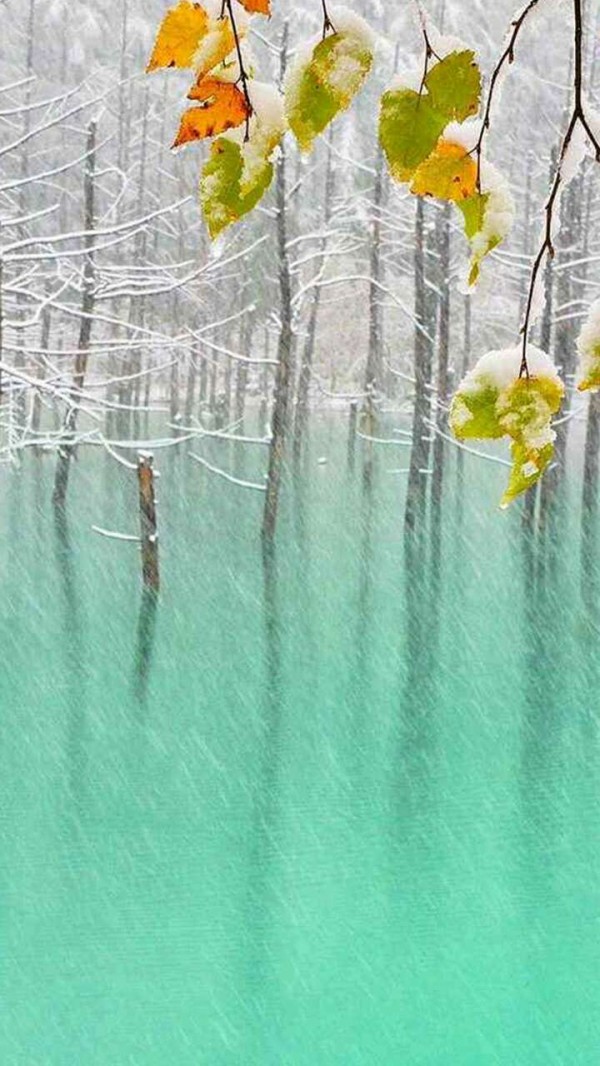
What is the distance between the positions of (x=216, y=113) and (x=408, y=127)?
0.45 ft

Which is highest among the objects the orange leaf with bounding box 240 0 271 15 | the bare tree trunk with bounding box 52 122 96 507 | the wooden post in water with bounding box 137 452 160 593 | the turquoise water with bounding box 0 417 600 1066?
the bare tree trunk with bounding box 52 122 96 507

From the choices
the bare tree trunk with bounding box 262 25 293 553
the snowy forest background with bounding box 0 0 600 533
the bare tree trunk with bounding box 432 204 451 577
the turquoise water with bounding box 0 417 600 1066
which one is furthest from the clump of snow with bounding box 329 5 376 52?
the snowy forest background with bounding box 0 0 600 533

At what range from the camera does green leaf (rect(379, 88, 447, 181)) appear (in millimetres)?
795

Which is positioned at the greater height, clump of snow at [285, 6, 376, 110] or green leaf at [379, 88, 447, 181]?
clump of snow at [285, 6, 376, 110]

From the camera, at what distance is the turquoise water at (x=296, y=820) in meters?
6.64

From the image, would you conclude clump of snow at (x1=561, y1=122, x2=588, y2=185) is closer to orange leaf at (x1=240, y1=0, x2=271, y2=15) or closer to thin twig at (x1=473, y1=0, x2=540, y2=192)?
thin twig at (x1=473, y1=0, x2=540, y2=192)

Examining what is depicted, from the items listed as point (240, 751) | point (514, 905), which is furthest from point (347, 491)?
point (514, 905)

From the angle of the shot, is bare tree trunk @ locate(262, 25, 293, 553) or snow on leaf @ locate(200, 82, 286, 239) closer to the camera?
snow on leaf @ locate(200, 82, 286, 239)

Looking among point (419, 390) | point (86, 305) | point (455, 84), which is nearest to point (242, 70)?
point (455, 84)

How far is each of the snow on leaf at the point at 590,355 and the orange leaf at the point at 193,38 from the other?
32cm

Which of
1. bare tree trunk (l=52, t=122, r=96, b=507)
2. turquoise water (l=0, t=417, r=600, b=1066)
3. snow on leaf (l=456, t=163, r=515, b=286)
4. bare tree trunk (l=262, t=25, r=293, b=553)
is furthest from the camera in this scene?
bare tree trunk (l=262, t=25, r=293, b=553)

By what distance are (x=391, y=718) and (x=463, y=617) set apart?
4289mm

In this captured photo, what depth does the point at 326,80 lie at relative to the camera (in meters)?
0.80

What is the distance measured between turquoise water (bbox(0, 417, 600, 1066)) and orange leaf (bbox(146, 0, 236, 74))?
241 inches
